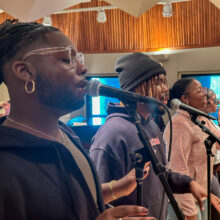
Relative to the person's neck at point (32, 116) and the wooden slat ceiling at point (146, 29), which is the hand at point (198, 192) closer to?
the person's neck at point (32, 116)

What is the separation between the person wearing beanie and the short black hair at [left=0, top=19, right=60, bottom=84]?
660 mm

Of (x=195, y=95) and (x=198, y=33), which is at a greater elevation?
(x=198, y=33)

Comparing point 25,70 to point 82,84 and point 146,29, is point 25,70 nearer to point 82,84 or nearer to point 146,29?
point 82,84

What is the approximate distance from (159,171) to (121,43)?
4.84 metres

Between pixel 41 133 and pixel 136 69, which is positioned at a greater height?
pixel 136 69

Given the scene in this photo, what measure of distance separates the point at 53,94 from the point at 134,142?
71 centimetres

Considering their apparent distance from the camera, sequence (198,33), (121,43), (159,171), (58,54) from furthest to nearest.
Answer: (121,43) < (198,33) < (159,171) < (58,54)

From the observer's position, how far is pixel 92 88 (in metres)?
0.95

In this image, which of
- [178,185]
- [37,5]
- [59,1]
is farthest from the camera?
[59,1]

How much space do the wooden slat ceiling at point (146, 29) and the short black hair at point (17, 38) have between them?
471cm

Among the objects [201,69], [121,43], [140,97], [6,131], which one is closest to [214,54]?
[201,69]

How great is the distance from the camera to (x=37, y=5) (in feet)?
8.04

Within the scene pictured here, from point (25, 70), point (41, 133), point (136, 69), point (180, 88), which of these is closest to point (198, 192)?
point (136, 69)

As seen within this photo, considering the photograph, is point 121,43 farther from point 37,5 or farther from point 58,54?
point 58,54
